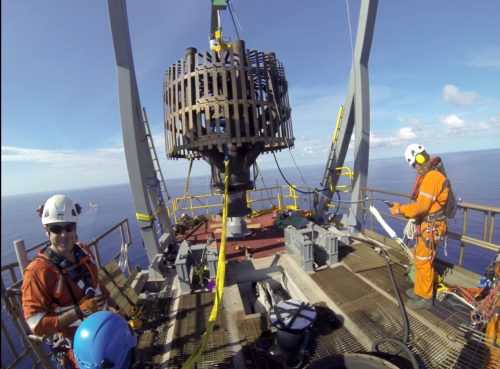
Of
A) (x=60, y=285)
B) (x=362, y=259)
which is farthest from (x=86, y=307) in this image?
(x=362, y=259)

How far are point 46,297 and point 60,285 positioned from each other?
0.45 ft

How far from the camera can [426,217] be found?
395cm

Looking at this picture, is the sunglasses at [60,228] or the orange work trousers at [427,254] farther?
the orange work trousers at [427,254]

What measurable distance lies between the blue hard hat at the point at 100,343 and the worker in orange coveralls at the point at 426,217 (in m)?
4.25

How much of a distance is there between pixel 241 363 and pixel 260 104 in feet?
19.7

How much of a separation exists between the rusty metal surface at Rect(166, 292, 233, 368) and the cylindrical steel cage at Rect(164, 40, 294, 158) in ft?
12.9

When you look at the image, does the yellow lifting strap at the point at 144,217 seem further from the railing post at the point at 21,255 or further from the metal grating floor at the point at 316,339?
the metal grating floor at the point at 316,339

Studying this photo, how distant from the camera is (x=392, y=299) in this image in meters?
4.36

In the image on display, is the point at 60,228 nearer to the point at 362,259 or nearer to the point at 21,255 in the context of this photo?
the point at 21,255

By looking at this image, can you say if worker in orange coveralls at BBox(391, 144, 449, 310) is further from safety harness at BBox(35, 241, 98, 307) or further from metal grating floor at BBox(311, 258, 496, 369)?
safety harness at BBox(35, 241, 98, 307)

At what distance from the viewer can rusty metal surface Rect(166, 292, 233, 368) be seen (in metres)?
3.49

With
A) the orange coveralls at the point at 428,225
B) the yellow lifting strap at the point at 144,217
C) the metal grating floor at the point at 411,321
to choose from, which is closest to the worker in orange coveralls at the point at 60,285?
the yellow lifting strap at the point at 144,217

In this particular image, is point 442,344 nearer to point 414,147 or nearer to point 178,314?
point 414,147

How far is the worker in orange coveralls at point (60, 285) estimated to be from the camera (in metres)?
2.24
